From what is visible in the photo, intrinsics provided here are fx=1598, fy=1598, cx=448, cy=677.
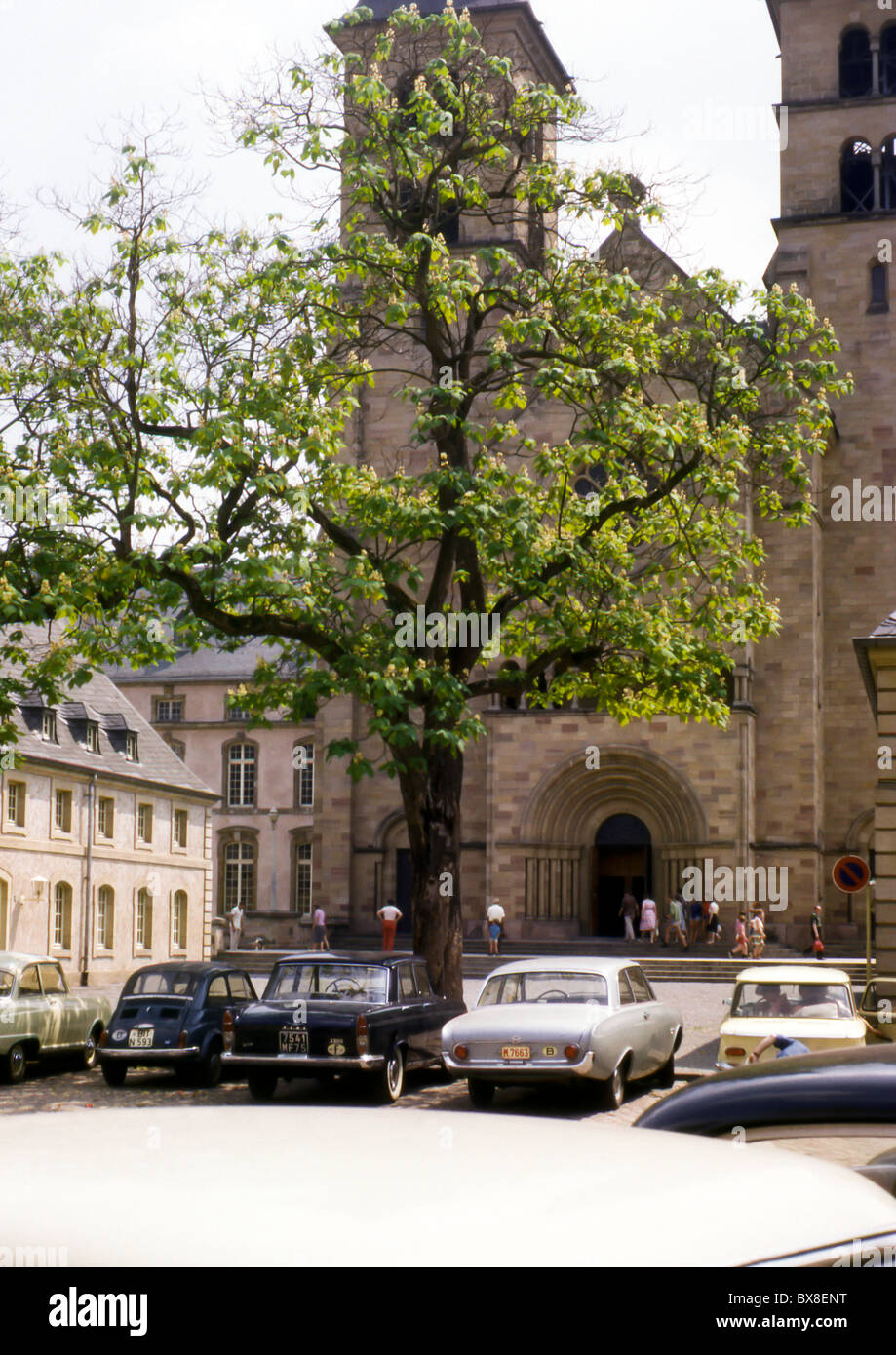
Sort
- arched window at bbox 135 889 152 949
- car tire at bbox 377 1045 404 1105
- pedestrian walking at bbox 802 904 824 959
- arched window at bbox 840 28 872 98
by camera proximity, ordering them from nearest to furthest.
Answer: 1. car tire at bbox 377 1045 404 1105
2. pedestrian walking at bbox 802 904 824 959
3. arched window at bbox 135 889 152 949
4. arched window at bbox 840 28 872 98

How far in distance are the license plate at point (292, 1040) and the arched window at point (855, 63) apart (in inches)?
1563

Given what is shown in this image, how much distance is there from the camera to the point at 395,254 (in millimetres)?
18969

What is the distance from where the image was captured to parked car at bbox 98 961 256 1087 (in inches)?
708

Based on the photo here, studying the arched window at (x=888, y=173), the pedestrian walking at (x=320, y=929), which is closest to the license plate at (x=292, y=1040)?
the pedestrian walking at (x=320, y=929)

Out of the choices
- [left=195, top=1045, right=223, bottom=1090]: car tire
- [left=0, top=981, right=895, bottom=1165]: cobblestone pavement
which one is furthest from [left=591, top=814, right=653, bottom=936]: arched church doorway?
[left=195, top=1045, right=223, bottom=1090]: car tire

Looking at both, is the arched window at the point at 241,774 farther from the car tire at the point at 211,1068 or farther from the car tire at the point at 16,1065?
the car tire at the point at 211,1068

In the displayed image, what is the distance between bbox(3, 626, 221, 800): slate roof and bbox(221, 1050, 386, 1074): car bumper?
24043mm

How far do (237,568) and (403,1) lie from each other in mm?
33007

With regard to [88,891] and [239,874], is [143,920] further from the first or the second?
[239,874]

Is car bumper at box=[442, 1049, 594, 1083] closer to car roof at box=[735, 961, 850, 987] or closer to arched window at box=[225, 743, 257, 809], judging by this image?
car roof at box=[735, 961, 850, 987]

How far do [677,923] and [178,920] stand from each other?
15.7 metres

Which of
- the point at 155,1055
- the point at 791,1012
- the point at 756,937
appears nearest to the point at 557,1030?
the point at 791,1012
